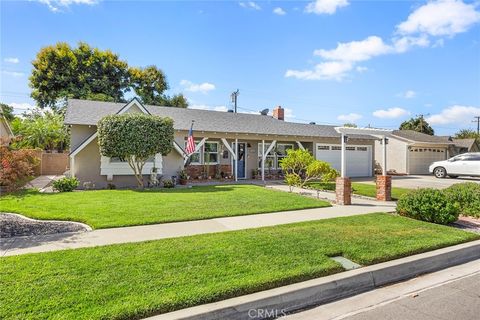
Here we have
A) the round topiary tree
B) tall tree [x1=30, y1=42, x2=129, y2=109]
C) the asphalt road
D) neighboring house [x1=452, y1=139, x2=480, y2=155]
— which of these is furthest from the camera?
neighboring house [x1=452, y1=139, x2=480, y2=155]

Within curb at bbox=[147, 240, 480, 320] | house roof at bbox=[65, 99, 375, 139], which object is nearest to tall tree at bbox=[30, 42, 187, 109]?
house roof at bbox=[65, 99, 375, 139]

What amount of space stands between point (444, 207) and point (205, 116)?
15069 millimetres

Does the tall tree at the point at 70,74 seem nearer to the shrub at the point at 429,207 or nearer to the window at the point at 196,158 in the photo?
the window at the point at 196,158

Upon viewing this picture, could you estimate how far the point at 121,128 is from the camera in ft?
44.2

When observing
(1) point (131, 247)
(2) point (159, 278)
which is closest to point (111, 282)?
(2) point (159, 278)

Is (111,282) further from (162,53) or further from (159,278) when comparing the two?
(162,53)

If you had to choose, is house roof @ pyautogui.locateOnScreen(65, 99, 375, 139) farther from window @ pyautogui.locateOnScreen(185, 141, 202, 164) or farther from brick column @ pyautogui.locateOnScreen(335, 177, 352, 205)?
brick column @ pyautogui.locateOnScreen(335, 177, 352, 205)

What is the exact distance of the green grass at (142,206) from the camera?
788cm

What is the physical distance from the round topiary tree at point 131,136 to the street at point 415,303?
11314mm

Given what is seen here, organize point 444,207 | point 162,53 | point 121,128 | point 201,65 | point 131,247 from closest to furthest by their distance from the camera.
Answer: point 131,247, point 444,207, point 121,128, point 162,53, point 201,65

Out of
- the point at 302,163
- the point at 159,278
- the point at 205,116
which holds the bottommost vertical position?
the point at 159,278

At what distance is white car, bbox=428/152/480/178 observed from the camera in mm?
21484

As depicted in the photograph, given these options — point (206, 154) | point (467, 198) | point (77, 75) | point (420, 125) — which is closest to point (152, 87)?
point (77, 75)

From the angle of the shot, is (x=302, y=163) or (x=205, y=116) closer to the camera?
(x=302, y=163)
